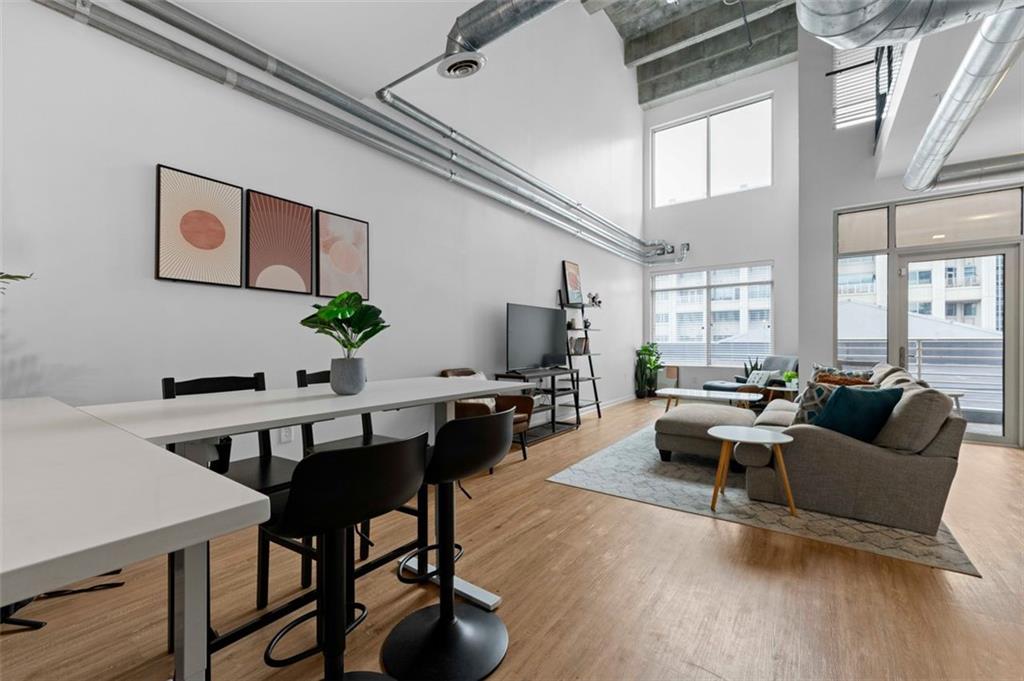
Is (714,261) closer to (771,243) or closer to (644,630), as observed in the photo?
(771,243)

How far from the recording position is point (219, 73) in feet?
8.59

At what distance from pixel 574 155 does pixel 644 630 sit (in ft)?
19.5

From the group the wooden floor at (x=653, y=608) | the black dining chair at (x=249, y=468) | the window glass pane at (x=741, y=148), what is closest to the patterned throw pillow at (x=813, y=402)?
the wooden floor at (x=653, y=608)

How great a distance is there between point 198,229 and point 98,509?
2.56 metres

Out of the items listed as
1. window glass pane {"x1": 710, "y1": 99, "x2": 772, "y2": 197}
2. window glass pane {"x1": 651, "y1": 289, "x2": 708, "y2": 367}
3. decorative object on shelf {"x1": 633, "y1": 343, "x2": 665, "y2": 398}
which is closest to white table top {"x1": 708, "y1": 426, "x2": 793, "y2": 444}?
decorative object on shelf {"x1": 633, "y1": 343, "x2": 665, "y2": 398}

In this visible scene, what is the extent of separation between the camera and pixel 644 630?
173 centimetres

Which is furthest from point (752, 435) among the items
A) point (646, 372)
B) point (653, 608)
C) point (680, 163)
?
point (680, 163)

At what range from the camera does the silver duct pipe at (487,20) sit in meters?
2.68

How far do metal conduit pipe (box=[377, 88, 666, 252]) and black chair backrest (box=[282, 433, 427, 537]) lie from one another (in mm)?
3218

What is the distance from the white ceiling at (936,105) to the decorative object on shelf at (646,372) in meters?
4.13

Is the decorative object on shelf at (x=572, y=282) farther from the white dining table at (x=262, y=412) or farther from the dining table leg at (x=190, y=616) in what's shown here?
the dining table leg at (x=190, y=616)

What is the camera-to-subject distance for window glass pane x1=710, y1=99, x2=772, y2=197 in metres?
7.67

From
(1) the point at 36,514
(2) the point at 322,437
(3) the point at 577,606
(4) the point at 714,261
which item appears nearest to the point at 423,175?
(2) the point at 322,437

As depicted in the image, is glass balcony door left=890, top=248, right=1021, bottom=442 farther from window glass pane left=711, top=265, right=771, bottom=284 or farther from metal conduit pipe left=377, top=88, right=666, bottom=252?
metal conduit pipe left=377, top=88, right=666, bottom=252
